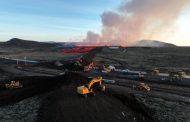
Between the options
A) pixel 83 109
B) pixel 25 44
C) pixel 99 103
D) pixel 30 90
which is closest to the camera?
pixel 83 109

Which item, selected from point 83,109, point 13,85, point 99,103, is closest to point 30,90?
point 13,85

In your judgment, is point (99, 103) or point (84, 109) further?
point (99, 103)

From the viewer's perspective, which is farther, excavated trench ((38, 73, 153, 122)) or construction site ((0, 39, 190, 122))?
construction site ((0, 39, 190, 122))

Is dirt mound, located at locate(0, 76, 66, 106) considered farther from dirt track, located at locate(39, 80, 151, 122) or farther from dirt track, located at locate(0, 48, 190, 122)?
dirt track, located at locate(39, 80, 151, 122)

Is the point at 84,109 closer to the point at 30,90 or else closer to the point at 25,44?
the point at 30,90

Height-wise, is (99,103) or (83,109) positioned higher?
(99,103)

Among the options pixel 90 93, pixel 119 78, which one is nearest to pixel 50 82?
pixel 90 93

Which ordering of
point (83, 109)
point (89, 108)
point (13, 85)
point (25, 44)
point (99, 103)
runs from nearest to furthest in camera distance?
point (83, 109) < point (89, 108) < point (99, 103) < point (13, 85) < point (25, 44)

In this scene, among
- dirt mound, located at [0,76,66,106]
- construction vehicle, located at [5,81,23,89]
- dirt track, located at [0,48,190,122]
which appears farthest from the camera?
construction vehicle, located at [5,81,23,89]

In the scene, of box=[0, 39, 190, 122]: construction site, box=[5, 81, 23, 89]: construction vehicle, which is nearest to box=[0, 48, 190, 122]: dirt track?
box=[0, 39, 190, 122]: construction site

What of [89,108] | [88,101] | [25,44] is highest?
[25,44]

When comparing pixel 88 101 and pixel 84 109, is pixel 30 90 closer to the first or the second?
pixel 88 101

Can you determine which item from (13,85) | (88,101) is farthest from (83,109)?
(13,85)

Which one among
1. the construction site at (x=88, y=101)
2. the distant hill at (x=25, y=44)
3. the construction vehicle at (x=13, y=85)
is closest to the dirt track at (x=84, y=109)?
the construction site at (x=88, y=101)
